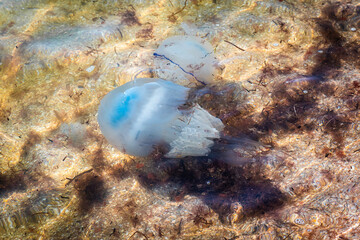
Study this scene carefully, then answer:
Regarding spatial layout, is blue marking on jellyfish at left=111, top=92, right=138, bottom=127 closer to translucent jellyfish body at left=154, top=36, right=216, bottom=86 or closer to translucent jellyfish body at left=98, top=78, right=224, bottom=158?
translucent jellyfish body at left=98, top=78, right=224, bottom=158

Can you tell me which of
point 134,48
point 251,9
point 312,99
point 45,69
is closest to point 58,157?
point 45,69

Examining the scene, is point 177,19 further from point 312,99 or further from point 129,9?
point 312,99

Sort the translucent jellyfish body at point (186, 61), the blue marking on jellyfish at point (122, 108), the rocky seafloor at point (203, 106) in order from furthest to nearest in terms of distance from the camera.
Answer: the translucent jellyfish body at point (186, 61) < the blue marking on jellyfish at point (122, 108) < the rocky seafloor at point (203, 106)

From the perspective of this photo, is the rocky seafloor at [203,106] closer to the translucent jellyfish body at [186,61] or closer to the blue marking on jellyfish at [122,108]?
the translucent jellyfish body at [186,61]

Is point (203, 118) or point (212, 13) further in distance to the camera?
point (212, 13)

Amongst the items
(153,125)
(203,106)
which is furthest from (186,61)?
(153,125)

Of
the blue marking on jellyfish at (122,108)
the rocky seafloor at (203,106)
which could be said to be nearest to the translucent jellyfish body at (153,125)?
the blue marking on jellyfish at (122,108)
